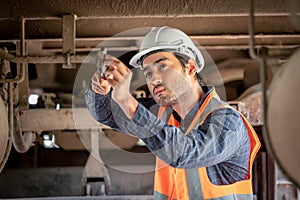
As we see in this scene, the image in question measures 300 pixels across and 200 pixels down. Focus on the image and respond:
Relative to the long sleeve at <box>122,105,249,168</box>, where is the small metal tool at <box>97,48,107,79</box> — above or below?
above

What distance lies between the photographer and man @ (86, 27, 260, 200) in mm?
1703

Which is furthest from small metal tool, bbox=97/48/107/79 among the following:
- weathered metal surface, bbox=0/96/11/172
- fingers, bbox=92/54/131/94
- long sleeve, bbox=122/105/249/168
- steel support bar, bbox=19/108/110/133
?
steel support bar, bbox=19/108/110/133

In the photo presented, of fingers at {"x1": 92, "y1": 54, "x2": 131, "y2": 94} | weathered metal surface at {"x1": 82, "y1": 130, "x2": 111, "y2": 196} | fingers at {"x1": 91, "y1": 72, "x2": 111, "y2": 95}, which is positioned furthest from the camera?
weathered metal surface at {"x1": 82, "y1": 130, "x2": 111, "y2": 196}

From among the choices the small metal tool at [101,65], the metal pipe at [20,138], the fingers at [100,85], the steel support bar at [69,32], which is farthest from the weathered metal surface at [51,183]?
the small metal tool at [101,65]

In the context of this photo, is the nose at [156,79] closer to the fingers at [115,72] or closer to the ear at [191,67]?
the ear at [191,67]

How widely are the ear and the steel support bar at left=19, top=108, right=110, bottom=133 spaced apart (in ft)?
2.58

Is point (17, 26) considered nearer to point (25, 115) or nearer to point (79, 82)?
point (25, 115)

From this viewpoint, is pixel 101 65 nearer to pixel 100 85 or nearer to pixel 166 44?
pixel 100 85

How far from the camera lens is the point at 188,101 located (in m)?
2.09

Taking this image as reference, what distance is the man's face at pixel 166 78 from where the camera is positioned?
1.94 m

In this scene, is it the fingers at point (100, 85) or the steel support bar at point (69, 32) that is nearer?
the fingers at point (100, 85)

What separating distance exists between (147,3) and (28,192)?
2.02 m

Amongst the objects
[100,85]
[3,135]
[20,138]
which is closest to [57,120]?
[20,138]

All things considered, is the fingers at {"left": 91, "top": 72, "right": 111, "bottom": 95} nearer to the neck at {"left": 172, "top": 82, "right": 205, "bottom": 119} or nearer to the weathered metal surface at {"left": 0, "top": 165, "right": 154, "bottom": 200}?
the neck at {"left": 172, "top": 82, "right": 205, "bottom": 119}
